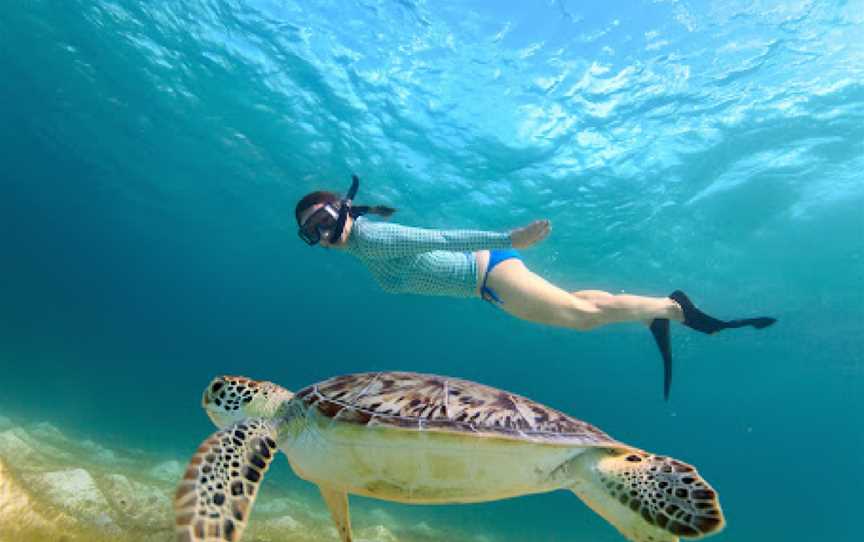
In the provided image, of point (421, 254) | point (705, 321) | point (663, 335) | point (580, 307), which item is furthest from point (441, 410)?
point (663, 335)

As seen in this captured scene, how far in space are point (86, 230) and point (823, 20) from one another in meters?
50.9

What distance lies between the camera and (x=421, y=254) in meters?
5.08

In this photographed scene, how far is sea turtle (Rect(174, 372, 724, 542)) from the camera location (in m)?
2.07

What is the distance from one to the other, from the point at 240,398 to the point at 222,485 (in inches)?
39.8

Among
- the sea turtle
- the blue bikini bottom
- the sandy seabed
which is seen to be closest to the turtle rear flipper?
the sea turtle

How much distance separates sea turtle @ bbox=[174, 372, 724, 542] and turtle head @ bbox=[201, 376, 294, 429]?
116 mm

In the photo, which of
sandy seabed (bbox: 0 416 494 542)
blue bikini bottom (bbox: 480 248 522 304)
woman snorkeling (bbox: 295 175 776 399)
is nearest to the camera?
sandy seabed (bbox: 0 416 494 542)

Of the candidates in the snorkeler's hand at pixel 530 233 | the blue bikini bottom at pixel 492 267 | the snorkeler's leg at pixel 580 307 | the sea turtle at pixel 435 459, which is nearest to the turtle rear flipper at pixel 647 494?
the sea turtle at pixel 435 459

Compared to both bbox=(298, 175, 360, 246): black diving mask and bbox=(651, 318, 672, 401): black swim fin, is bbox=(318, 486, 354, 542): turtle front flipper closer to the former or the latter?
bbox=(298, 175, 360, 246): black diving mask

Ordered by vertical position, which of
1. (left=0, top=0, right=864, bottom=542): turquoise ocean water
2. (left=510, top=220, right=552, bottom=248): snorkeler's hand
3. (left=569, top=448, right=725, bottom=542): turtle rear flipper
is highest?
(left=0, top=0, right=864, bottom=542): turquoise ocean water

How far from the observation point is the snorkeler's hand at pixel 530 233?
15.0ft

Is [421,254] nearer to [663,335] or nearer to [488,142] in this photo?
[663,335]

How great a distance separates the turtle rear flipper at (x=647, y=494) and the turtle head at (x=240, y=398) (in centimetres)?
190

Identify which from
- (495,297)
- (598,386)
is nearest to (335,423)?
(495,297)
